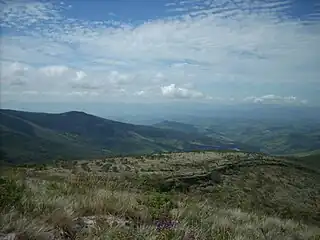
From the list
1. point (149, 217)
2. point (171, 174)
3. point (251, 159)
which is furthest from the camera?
point (251, 159)

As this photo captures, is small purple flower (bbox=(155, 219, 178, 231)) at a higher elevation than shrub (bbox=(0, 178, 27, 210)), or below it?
below

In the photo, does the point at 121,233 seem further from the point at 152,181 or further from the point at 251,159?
the point at 251,159

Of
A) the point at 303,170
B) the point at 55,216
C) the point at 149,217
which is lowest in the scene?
the point at 303,170

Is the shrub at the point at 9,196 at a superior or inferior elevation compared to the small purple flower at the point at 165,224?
superior

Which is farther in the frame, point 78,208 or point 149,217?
point 149,217

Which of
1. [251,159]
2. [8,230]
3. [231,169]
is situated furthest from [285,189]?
[8,230]

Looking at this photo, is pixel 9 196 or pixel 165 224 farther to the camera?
pixel 165 224

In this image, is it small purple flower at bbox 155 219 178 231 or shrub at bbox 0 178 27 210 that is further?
small purple flower at bbox 155 219 178 231

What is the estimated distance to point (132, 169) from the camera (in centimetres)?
4412

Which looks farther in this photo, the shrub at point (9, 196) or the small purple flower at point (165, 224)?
the small purple flower at point (165, 224)

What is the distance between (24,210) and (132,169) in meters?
38.9

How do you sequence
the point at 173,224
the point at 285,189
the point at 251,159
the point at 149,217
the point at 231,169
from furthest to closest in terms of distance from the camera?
the point at 251,159 < the point at 231,169 < the point at 285,189 < the point at 149,217 < the point at 173,224

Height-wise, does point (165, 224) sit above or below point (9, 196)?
below

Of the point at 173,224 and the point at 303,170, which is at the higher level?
the point at 173,224
